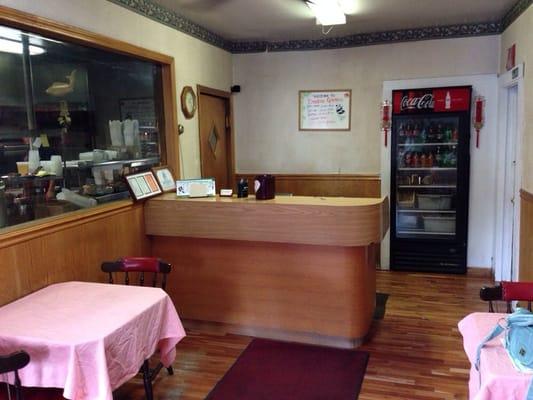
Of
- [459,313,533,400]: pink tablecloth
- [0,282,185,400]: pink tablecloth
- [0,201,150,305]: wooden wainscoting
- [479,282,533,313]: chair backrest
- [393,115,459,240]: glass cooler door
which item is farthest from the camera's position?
[393,115,459,240]: glass cooler door

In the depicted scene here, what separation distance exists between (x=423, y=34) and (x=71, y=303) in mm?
4250

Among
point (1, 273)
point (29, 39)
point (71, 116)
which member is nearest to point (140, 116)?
point (71, 116)

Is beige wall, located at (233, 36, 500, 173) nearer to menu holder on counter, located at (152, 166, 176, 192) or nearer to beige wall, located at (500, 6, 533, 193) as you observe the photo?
beige wall, located at (500, 6, 533, 193)

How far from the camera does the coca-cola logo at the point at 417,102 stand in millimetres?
4742

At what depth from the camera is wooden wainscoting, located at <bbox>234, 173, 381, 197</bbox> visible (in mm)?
5086

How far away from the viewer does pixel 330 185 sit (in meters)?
5.21

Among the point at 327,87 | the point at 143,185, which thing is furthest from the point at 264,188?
the point at 327,87

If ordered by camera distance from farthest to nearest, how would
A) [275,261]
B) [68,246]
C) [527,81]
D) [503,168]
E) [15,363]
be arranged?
[503,168] → [527,81] → [275,261] → [68,246] → [15,363]

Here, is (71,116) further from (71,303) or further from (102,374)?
(102,374)

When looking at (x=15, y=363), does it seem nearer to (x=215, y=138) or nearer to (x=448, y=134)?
(x=215, y=138)

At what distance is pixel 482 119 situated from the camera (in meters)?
4.66

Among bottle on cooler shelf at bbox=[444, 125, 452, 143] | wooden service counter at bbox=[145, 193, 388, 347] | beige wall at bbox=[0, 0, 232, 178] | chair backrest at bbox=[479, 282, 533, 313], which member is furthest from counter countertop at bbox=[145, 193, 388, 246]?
bottle on cooler shelf at bbox=[444, 125, 452, 143]

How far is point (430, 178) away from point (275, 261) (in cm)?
251

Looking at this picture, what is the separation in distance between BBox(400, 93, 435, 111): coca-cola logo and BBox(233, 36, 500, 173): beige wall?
26cm
